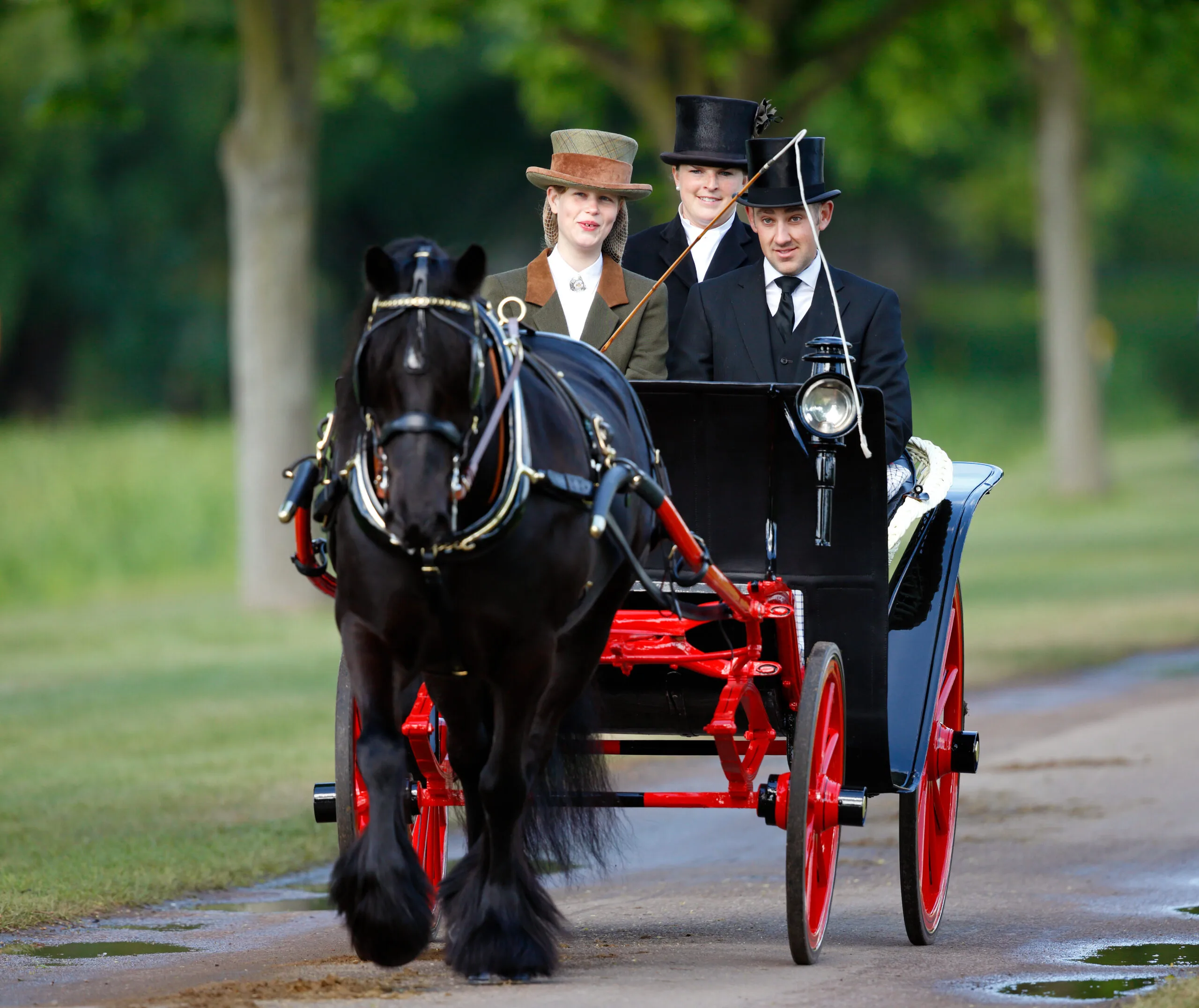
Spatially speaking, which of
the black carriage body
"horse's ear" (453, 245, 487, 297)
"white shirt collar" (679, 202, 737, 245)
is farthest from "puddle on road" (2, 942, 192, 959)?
"white shirt collar" (679, 202, 737, 245)

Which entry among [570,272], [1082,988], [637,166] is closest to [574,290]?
[570,272]

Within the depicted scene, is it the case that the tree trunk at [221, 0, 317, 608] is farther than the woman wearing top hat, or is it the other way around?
the tree trunk at [221, 0, 317, 608]

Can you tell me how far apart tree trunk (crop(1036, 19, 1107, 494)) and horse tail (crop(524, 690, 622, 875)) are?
72.6 feet

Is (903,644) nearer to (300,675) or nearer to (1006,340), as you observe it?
(300,675)

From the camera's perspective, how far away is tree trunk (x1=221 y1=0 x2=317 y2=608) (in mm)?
15930

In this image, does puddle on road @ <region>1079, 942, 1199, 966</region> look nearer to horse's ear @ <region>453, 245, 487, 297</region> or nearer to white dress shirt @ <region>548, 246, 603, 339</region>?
white dress shirt @ <region>548, 246, 603, 339</region>

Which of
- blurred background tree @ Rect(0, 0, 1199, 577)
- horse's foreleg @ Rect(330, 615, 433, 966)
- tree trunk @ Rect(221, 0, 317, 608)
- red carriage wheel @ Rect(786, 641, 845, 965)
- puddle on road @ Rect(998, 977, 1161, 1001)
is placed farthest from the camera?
blurred background tree @ Rect(0, 0, 1199, 577)

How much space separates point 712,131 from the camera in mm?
7270

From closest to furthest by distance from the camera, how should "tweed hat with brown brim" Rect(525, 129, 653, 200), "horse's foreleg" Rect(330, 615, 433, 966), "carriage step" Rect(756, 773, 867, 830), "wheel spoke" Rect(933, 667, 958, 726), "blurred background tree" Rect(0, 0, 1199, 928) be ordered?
"horse's foreleg" Rect(330, 615, 433, 966), "carriage step" Rect(756, 773, 867, 830), "tweed hat with brown brim" Rect(525, 129, 653, 200), "wheel spoke" Rect(933, 667, 958, 726), "blurred background tree" Rect(0, 0, 1199, 928)

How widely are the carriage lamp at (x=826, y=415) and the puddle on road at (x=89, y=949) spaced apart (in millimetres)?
2320

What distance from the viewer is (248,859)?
7.88 metres

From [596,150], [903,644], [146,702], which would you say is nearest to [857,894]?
[903,644]

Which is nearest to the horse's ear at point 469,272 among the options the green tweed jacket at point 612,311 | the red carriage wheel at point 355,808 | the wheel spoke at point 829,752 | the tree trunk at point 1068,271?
the red carriage wheel at point 355,808

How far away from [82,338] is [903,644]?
3576cm
